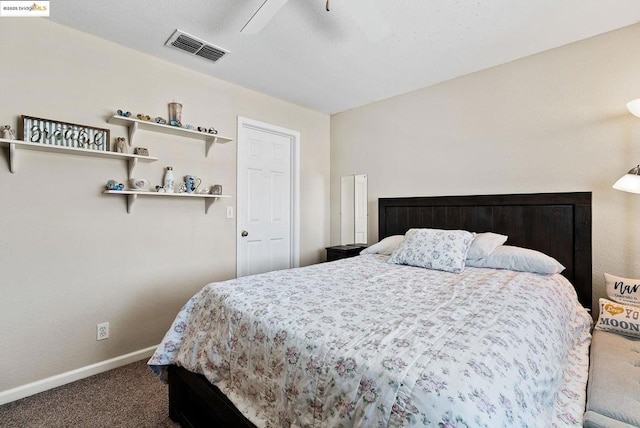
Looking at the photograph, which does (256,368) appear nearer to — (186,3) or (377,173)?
(186,3)

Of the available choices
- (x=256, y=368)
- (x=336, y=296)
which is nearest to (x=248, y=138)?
(x=336, y=296)

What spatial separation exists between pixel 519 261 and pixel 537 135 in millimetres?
1094

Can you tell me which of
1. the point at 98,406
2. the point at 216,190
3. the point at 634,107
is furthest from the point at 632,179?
the point at 98,406

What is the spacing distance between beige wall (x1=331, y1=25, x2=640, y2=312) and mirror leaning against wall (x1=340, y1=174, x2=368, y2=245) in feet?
0.80

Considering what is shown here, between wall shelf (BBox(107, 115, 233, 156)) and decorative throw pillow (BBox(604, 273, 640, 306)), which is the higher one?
wall shelf (BBox(107, 115, 233, 156))

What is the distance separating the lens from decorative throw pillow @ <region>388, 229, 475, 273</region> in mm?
2207

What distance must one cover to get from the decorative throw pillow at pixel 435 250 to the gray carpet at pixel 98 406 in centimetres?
189

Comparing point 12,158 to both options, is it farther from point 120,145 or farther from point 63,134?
point 120,145

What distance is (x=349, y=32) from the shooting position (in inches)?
84.3

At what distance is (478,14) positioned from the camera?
196 centimetres

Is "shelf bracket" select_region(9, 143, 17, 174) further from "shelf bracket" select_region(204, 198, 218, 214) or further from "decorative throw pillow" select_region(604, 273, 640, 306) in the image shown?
"decorative throw pillow" select_region(604, 273, 640, 306)

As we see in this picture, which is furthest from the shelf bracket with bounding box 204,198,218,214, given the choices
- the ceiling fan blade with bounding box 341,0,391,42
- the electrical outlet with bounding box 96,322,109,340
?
the ceiling fan blade with bounding box 341,0,391,42

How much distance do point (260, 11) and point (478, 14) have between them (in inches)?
55.9

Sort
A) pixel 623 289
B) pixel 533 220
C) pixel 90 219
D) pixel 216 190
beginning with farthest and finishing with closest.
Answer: pixel 216 190 → pixel 533 220 → pixel 90 219 → pixel 623 289
